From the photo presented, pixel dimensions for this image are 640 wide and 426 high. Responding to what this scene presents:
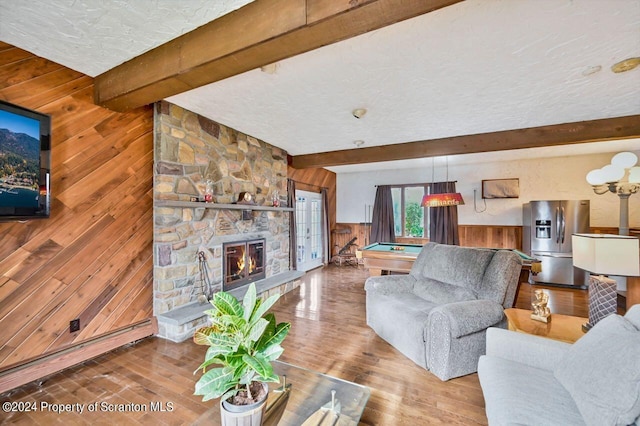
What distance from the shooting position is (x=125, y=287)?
8.99 feet

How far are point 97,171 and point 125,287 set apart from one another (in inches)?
46.2

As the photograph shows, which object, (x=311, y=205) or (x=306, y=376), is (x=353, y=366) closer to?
(x=306, y=376)

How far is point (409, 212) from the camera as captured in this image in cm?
721

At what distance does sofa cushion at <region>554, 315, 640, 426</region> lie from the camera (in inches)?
40.6

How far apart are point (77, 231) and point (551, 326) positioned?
4.01m

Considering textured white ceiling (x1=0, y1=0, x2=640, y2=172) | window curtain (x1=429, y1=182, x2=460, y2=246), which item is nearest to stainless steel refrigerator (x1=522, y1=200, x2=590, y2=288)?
window curtain (x1=429, y1=182, x2=460, y2=246)

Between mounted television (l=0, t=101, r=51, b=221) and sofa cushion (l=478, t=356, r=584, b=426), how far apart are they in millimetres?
3279

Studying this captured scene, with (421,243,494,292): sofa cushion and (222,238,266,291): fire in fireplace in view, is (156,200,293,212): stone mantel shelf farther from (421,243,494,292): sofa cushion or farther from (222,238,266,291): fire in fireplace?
(421,243,494,292): sofa cushion

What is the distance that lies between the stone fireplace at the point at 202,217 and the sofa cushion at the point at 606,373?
3057mm

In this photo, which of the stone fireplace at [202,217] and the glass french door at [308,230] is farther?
the glass french door at [308,230]

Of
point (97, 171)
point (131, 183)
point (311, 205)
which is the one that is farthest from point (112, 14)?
point (311, 205)

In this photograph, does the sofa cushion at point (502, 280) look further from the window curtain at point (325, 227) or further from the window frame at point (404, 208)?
the window curtain at point (325, 227)

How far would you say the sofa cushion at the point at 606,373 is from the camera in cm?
103

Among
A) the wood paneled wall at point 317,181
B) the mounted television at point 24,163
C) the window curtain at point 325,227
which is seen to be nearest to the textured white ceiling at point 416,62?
the mounted television at point 24,163
